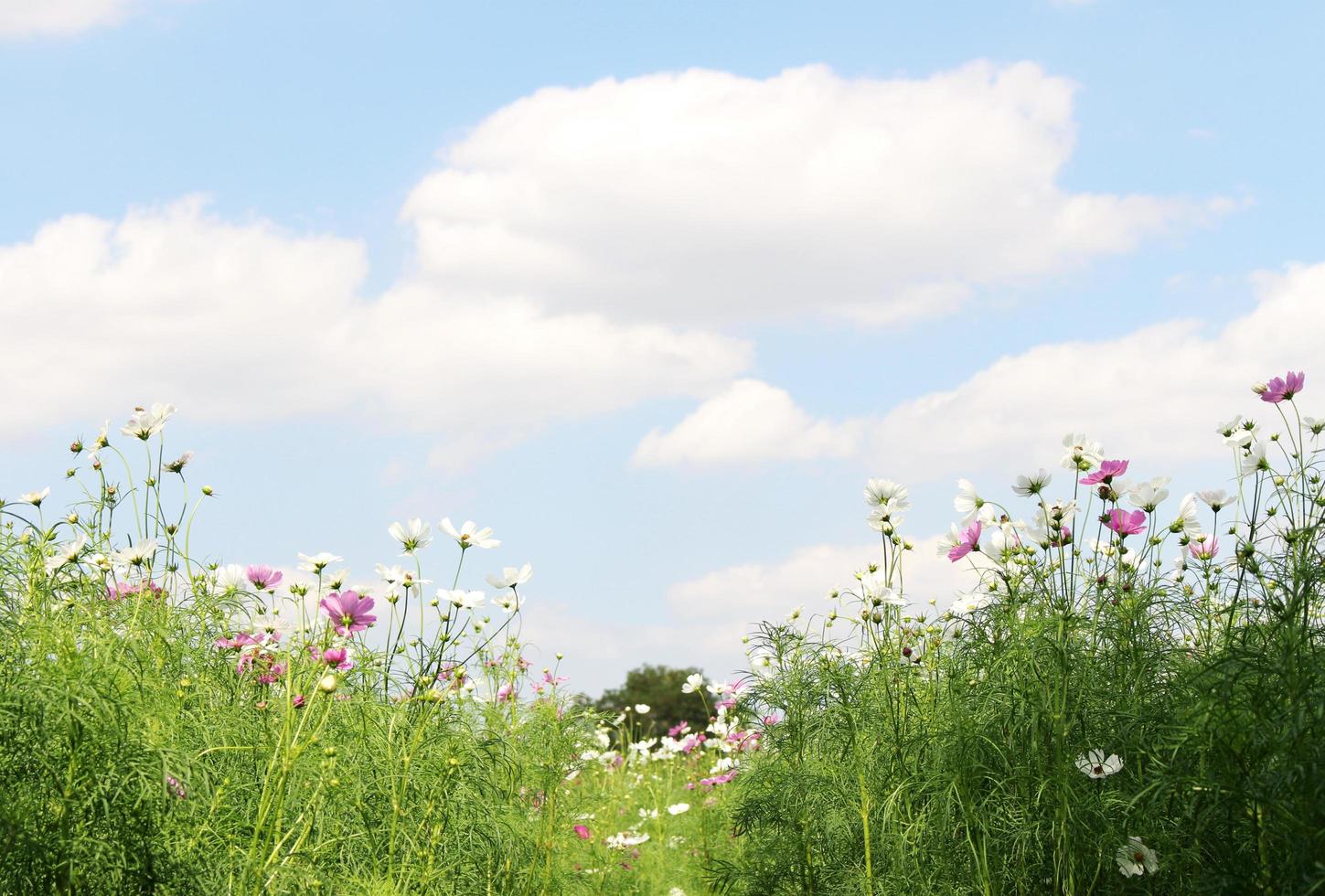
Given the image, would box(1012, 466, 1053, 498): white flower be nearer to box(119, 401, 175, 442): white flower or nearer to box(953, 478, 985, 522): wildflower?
box(953, 478, 985, 522): wildflower

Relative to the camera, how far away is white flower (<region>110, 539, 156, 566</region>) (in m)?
3.88

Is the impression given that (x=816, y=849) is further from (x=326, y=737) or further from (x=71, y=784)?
(x=71, y=784)

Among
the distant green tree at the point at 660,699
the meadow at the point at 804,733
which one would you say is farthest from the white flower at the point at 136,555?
the distant green tree at the point at 660,699

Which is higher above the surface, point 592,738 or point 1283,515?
point 1283,515

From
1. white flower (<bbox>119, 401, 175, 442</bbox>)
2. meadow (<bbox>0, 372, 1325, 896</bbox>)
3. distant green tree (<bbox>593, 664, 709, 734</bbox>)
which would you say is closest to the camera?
meadow (<bbox>0, 372, 1325, 896</bbox>)

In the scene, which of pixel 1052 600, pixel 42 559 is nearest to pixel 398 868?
pixel 42 559

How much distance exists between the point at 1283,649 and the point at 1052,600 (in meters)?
0.76

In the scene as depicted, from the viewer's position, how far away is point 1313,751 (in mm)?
2574

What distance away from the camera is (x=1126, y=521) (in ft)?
12.1

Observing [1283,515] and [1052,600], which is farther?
[1283,515]

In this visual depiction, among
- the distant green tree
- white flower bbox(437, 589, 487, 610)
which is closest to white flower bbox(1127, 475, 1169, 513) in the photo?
white flower bbox(437, 589, 487, 610)

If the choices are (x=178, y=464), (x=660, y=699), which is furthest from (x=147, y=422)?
(x=660, y=699)

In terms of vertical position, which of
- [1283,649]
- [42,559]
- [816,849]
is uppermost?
[42,559]

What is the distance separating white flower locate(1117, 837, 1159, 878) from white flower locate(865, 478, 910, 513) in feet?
4.35
